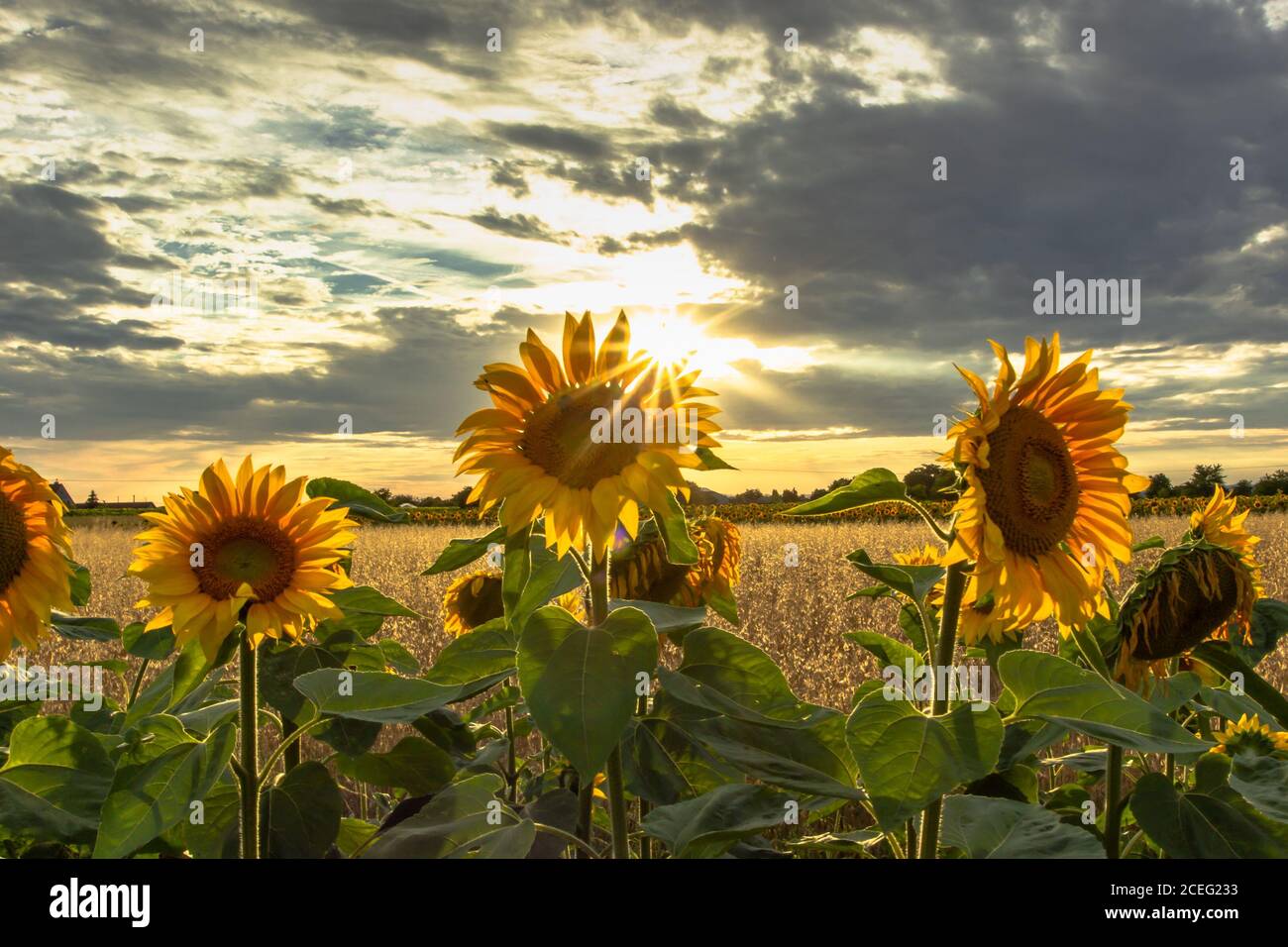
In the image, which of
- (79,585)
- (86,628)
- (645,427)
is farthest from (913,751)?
(79,585)

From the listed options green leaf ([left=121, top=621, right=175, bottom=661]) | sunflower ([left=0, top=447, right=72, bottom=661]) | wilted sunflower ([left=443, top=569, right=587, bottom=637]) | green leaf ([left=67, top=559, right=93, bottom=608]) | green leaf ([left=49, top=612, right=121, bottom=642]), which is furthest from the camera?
wilted sunflower ([left=443, top=569, right=587, bottom=637])

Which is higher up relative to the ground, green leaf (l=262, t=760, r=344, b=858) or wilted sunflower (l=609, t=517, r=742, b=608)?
wilted sunflower (l=609, t=517, r=742, b=608)

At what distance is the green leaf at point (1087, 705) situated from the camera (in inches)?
72.4

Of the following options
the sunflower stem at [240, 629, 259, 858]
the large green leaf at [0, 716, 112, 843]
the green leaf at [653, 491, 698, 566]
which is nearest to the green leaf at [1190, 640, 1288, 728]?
the green leaf at [653, 491, 698, 566]

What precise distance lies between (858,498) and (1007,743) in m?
0.79

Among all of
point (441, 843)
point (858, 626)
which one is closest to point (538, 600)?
point (441, 843)

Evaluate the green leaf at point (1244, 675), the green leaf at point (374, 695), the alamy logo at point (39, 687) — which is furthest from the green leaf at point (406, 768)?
the green leaf at point (1244, 675)

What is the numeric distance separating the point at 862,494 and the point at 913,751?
0.51 m

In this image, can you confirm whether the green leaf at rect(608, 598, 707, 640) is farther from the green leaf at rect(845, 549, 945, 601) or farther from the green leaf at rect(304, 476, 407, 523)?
the green leaf at rect(304, 476, 407, 523)

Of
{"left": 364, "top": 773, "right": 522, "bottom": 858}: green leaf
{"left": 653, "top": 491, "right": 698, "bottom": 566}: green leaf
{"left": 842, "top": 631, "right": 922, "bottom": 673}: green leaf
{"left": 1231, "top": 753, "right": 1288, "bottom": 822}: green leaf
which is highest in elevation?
{"left": 653, "top": 491, "right": 698, "bottom": 566}: green leaf

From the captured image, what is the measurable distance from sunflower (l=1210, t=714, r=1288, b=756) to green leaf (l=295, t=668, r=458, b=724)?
2283 millimetres

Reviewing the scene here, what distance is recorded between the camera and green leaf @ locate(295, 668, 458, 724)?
1866 mm
